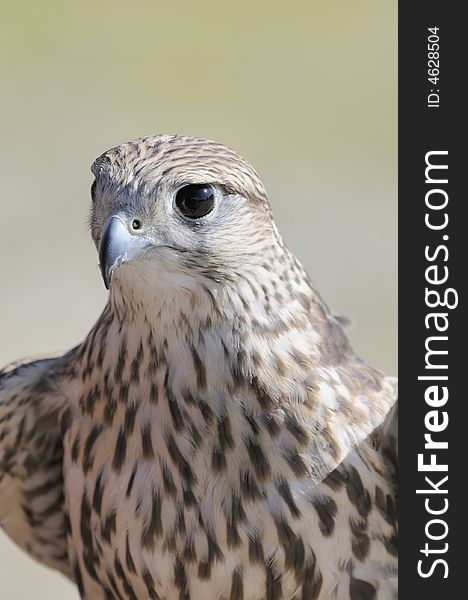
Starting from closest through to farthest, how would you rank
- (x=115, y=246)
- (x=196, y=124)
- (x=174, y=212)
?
(x=115, y=246) < (x=174, y=212) < (x=196, y=124)

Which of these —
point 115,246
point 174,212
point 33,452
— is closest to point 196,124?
point 33,452

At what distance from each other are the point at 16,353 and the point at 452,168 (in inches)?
222

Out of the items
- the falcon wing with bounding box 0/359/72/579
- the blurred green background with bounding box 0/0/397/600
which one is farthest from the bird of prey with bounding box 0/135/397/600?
the blurred green background with bounding box 0/0/397/600

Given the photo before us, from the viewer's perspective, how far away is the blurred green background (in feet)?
32.9

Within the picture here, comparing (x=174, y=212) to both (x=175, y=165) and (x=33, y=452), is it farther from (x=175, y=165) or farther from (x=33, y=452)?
(x=33, y=452)

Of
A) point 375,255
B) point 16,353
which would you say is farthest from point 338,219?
point 16,353

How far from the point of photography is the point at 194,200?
3801mm

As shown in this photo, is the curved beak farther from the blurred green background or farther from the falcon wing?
the blurred green background

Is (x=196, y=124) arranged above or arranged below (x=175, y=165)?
above

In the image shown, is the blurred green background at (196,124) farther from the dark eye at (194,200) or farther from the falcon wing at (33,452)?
the dark eye at (194,200)

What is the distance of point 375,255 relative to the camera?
10.5 m

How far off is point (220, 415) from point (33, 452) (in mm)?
838

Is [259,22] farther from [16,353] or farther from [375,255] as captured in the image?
[16,353]

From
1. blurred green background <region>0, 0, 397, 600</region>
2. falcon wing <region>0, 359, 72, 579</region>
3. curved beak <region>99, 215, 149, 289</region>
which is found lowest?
falcon wing <region>0, 359, 72, 579</region>
